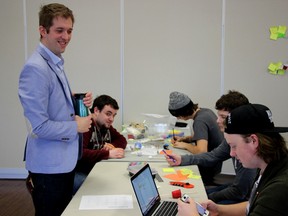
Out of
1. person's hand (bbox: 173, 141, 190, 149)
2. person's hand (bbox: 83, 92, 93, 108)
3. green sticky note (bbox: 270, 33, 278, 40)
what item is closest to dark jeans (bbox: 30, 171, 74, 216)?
person's hand (bbox: 83, 92, 93, 108)

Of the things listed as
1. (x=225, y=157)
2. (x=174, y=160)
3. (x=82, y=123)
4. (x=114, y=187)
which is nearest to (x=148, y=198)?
(x=114, y=187)

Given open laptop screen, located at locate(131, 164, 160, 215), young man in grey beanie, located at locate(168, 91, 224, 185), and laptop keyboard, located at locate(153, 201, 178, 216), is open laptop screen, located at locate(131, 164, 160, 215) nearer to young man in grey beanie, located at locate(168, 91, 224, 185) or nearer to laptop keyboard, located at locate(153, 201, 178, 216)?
laptop keyboard, located at locate(153, 201, 178, 216)

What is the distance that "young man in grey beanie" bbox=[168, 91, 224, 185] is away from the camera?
2.67 meters

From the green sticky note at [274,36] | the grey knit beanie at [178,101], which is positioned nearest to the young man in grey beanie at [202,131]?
the grey knit beanie at [178,101]

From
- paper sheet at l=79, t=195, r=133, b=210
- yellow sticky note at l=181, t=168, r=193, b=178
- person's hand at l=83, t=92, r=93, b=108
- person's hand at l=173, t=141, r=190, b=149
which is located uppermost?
person's hand at l=83, t=92, r=93, b=108

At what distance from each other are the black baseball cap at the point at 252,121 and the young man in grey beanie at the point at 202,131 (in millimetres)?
1331

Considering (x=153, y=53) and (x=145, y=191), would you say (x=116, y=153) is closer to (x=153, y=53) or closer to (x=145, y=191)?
(x=145, y=191)

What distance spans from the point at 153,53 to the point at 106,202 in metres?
2.84

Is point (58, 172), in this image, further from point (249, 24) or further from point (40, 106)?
point (249, 24)

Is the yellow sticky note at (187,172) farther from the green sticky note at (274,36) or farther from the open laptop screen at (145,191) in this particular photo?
the green sticky note at (274,36)

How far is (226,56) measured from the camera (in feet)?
13.7

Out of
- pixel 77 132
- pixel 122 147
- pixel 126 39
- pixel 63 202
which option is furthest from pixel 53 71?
pixel 126 39

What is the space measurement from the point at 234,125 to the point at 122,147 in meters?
1.69

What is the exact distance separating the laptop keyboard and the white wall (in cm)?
265
